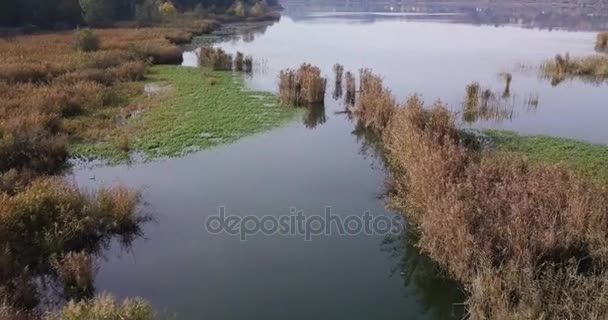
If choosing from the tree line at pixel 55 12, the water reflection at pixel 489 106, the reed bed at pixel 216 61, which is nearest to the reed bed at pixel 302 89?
the water reflection at pixel 489 106

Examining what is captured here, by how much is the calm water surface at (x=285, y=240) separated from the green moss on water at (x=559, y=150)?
2.21m

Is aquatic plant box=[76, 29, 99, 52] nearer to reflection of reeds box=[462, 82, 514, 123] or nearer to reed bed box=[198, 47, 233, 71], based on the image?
reed bed box=[198, 47, 233, 71]

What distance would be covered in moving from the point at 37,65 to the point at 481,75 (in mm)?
20824

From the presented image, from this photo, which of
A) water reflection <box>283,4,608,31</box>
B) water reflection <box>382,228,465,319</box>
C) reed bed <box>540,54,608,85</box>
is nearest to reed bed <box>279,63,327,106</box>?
water reflection <box>382,228,465,319</box>

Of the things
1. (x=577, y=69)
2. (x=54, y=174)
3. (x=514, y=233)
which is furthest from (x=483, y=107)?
(x=54, y=174)

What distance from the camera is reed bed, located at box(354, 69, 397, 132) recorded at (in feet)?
52.3

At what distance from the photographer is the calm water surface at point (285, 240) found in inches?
295

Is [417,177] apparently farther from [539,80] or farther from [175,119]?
[539,80]

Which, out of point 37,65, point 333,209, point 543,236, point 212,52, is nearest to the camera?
point 543,236

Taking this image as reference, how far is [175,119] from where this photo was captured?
1622 cm

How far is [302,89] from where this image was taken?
65.1 feet

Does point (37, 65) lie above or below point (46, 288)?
above

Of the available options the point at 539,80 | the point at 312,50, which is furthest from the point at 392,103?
the point at 312,50

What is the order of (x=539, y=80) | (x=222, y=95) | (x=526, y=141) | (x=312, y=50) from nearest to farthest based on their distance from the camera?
(x=526, y=141), (x=222, y=95), (x=539, y=80), (x=312, y=50)
